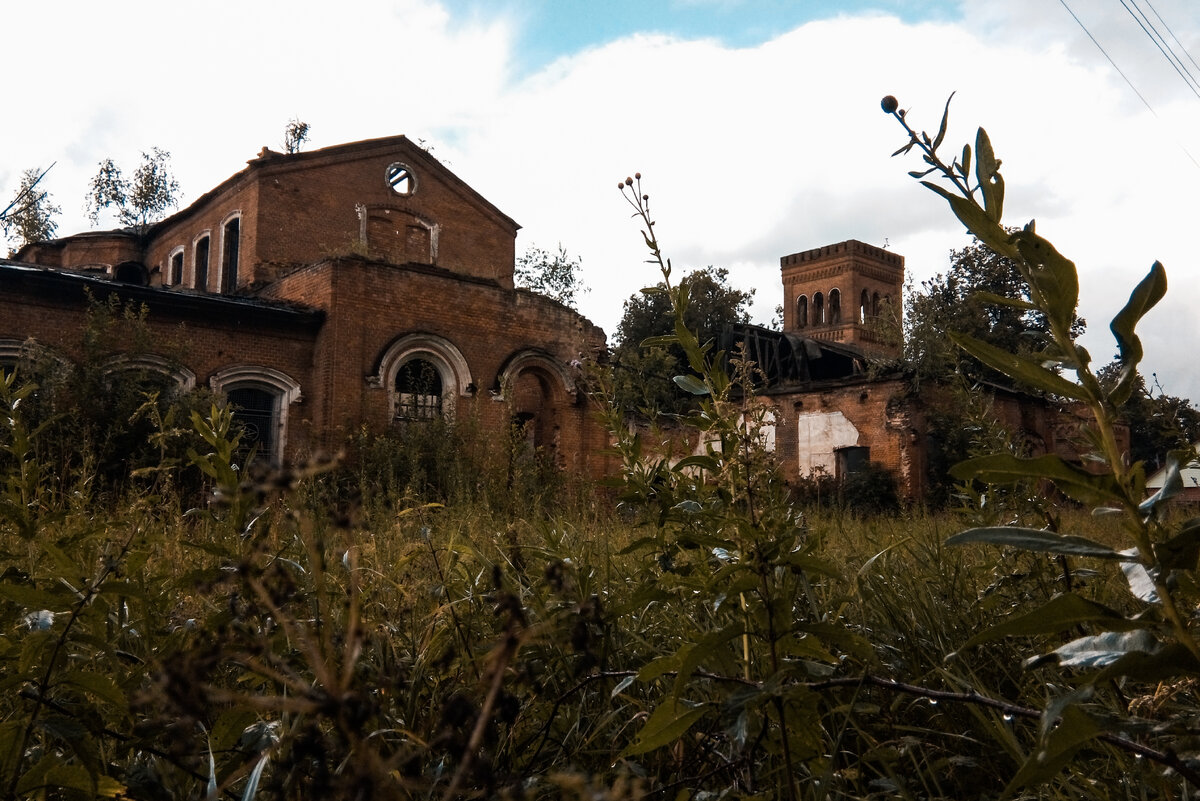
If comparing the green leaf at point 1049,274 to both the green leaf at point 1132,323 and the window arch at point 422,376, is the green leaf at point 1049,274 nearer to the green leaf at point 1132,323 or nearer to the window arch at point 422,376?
the green leaf at point 1132,323

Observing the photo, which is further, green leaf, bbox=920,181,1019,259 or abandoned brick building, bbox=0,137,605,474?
abandoned brick building, bbox=0,137,605,474

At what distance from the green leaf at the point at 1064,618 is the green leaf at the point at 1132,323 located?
231 mm

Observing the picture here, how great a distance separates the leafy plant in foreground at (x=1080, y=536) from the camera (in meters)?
0.99

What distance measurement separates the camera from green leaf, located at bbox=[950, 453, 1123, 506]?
1026mm

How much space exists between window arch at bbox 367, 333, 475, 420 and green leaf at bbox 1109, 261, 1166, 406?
17.7 meters

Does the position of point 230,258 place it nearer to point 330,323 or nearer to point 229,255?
point 229,255

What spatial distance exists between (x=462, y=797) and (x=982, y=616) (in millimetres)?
1709

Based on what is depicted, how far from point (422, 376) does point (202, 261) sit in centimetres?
1221

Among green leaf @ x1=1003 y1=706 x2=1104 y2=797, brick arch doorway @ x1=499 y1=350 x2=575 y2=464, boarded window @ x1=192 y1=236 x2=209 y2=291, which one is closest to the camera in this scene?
green leaf @ x1=1003 y1=706 x2=1104 y2=797

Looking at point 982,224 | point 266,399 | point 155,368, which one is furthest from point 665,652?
point 266,399

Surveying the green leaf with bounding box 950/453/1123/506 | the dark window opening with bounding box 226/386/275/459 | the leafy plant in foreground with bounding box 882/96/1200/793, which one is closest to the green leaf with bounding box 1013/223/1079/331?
the leafy plant in foreground with bounding box 882/96/1200/793

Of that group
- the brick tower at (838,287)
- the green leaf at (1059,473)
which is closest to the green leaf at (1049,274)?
the green leaf at (1059,473)

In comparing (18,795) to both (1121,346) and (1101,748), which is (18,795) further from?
(1101,748)

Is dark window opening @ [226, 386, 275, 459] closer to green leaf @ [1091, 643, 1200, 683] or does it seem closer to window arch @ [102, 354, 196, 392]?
window arch @ [102, 354, 196, 392]
